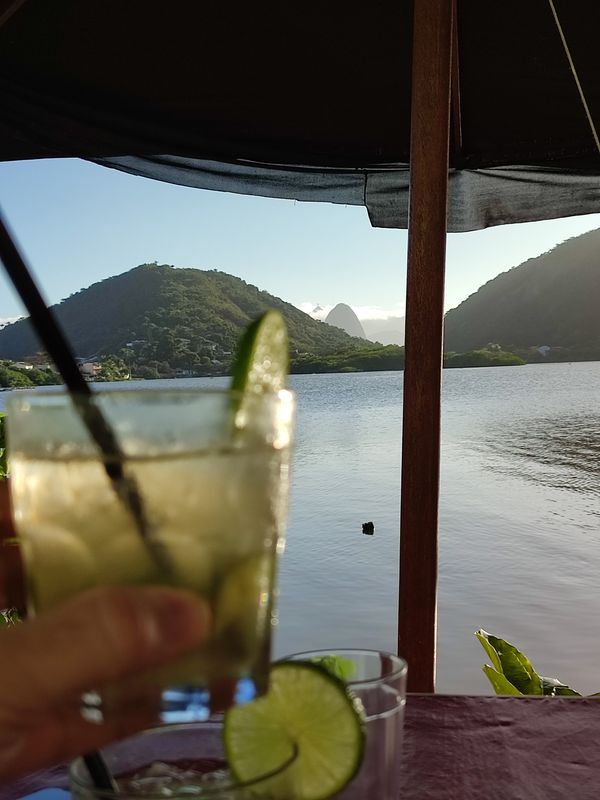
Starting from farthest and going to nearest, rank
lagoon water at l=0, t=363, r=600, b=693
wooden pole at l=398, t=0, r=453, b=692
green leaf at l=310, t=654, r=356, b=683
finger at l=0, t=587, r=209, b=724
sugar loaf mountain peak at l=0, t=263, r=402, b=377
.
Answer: lagoon water at l=0, t=363, r=600, b=693
sugar loaf mountain peak at l=0, t=263, r=402, b=377
wooden pole at l=398, t=0, r=453, b=692
green leaf at l=310, t=654, r=356, b=683
finger at l=0, t=587, r=209, b=724

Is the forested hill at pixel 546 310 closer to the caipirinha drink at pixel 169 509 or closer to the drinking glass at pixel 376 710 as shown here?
the drinking glass at pixel 376 710

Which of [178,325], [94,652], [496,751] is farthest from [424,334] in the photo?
[178,325]

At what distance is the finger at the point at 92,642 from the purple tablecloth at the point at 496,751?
0.37 meters

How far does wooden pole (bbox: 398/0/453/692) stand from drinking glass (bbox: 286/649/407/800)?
1634 mm

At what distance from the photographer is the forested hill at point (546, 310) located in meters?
27.8

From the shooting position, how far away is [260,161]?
9.03 feet

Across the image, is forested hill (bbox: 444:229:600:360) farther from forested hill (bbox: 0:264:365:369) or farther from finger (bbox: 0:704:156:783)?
Result: finger (bbox: 0:704:156:783)

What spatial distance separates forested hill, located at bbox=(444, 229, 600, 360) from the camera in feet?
91.1

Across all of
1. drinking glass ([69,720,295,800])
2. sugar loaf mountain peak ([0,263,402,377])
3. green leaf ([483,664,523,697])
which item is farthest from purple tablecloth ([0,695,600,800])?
green leaf ([483,664,523,697])

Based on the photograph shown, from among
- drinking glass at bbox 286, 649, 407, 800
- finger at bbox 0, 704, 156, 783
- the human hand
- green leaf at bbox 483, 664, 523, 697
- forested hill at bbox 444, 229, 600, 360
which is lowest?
green leaf at bbox 483, 664, 523, 697

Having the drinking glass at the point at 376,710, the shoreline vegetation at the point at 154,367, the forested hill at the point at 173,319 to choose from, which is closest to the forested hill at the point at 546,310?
the forested hill at the point at 173,319

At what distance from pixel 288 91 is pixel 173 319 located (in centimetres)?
383

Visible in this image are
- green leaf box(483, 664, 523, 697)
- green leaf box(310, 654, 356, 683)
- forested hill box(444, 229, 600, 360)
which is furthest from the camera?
forested hill box(444, 229, 600, 360)

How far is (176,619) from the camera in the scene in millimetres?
337
